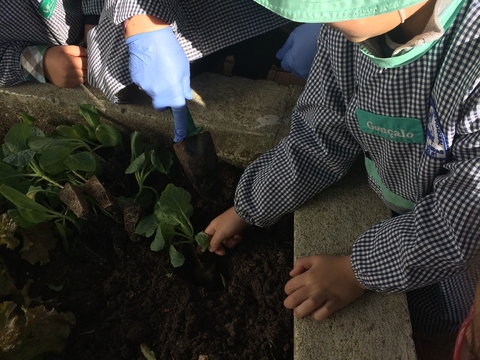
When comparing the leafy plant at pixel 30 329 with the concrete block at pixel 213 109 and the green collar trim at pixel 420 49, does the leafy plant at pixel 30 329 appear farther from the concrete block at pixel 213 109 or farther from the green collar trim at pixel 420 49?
the green collar trim at pixel 420 49

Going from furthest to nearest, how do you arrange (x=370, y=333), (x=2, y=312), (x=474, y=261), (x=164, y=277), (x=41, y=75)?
(x=41, y=75) → (x=164, y=277) → (x=2, y=312) → (x=370, y=333) → (x=474, y=261)

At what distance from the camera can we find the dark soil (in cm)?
112

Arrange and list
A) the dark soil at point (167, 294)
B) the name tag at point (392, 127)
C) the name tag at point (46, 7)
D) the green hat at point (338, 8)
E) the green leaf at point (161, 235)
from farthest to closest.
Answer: the name tag at point (46, 7), the green leaf at point (161, 235), the dark soil at point (167, 294), the name tag at point (392, 127), the green hat at point (338, 8)

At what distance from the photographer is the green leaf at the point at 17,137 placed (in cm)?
134

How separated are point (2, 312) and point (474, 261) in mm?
1017

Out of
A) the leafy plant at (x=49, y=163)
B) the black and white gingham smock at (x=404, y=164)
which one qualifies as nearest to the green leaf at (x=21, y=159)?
the leafy plant at (x=49, y=163)

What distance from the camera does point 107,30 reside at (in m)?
1.37

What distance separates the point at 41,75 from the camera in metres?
1.52

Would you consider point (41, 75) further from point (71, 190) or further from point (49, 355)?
point (49, 355)

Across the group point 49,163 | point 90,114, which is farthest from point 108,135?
point 49,163

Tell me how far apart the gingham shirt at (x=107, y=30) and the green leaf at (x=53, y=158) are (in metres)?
0.23

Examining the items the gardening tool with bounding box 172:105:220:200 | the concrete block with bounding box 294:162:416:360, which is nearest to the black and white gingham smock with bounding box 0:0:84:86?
the gardening tool with bounding box 172:105:220:200

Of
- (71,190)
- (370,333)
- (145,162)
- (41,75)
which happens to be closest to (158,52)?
(145,162)

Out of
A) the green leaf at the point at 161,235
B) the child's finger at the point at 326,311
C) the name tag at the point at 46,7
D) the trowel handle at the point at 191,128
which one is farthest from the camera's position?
the name tag at the point at 46,7
